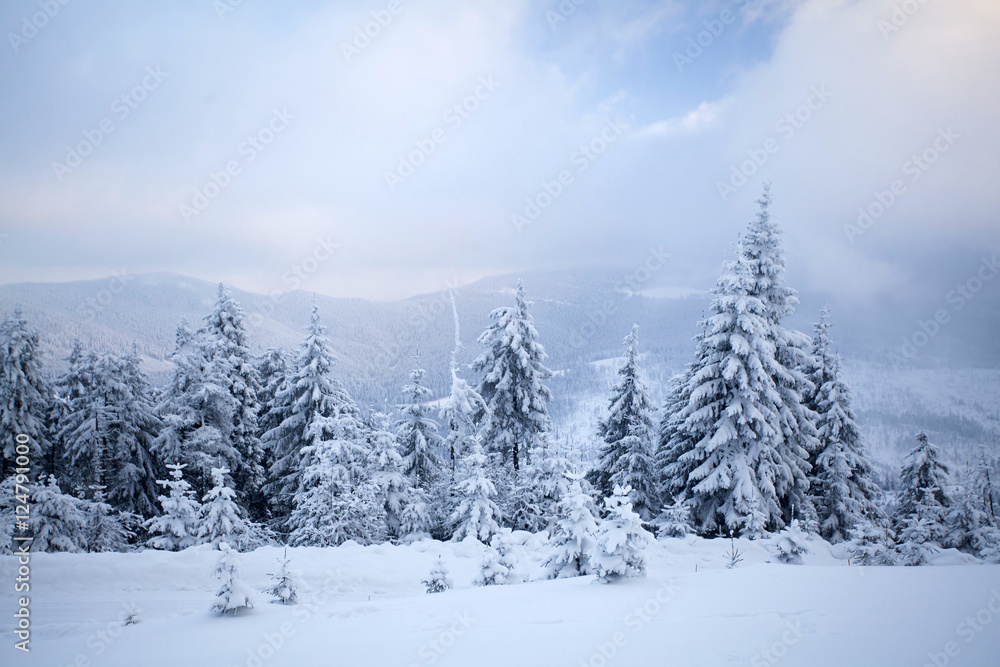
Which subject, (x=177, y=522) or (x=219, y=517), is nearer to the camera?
(x=177, y=522)

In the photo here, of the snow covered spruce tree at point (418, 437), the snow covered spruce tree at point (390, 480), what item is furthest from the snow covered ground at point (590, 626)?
the snow covered spruce tree at point (418, 437)

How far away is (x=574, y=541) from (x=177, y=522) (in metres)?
13.9

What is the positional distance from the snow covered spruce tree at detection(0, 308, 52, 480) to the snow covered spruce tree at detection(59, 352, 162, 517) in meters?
1.11

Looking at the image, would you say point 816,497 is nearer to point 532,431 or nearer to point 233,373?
point 532,431

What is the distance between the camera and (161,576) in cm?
1087

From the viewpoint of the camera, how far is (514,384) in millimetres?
22578

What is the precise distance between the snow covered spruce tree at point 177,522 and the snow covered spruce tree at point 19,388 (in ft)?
37.6

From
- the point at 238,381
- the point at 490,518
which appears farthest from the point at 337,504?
the point at 238,381

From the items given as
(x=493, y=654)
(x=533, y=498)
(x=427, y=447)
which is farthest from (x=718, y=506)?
(x=493, y=654)

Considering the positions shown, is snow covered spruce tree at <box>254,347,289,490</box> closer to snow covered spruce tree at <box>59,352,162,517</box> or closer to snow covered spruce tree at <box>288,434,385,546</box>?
snow covered spruce tree at <box>59,352,162,517</box>

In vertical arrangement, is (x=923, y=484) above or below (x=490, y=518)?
above

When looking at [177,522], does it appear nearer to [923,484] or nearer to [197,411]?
[197,411]

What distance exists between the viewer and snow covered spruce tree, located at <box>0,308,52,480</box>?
20.7 m

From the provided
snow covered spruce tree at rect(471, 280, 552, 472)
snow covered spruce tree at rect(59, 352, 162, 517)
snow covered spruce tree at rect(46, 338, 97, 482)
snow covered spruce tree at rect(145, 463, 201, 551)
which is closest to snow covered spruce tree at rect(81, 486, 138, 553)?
snow covered spruce tree at rect(145, 463, 201, 551)
